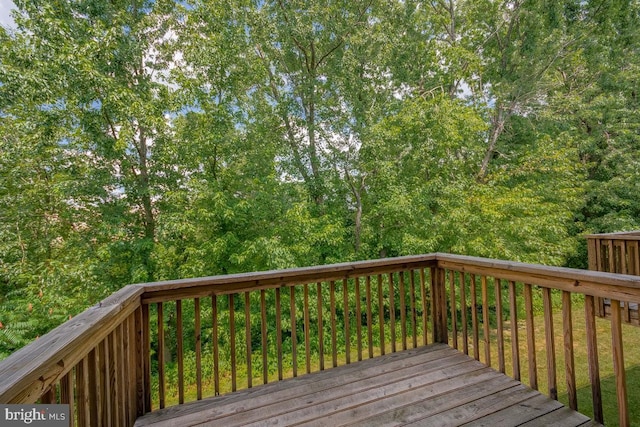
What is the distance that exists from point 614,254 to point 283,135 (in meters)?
7.04

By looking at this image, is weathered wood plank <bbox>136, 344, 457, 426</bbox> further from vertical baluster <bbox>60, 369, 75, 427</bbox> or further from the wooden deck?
vertical baluster <bbox>60, 369, 75, 427</bbox>

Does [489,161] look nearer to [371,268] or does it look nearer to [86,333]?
[371,268]

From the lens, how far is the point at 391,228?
24.6 ft

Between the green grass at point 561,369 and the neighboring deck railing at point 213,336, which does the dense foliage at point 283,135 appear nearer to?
the green grass at point 561,369

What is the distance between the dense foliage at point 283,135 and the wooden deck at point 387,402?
3503mm

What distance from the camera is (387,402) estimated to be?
75.5 inches

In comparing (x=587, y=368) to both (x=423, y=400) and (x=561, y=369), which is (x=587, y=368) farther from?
(x=423, y=400)

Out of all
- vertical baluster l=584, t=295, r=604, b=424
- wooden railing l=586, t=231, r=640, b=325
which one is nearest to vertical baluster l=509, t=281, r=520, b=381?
vertical baluster l=584, t=295, r=604, b=424

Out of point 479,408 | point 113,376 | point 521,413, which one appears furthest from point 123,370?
point 521,413

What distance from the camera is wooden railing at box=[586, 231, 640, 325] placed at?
3.80 meters

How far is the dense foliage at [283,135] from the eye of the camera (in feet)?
17.6

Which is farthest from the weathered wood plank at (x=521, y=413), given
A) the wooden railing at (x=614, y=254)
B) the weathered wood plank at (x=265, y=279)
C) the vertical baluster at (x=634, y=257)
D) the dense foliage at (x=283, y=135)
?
the dense foliage at (x=283, y=135)

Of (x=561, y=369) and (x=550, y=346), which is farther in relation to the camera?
(x=561, y=369)

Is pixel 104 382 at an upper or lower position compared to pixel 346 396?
upper
